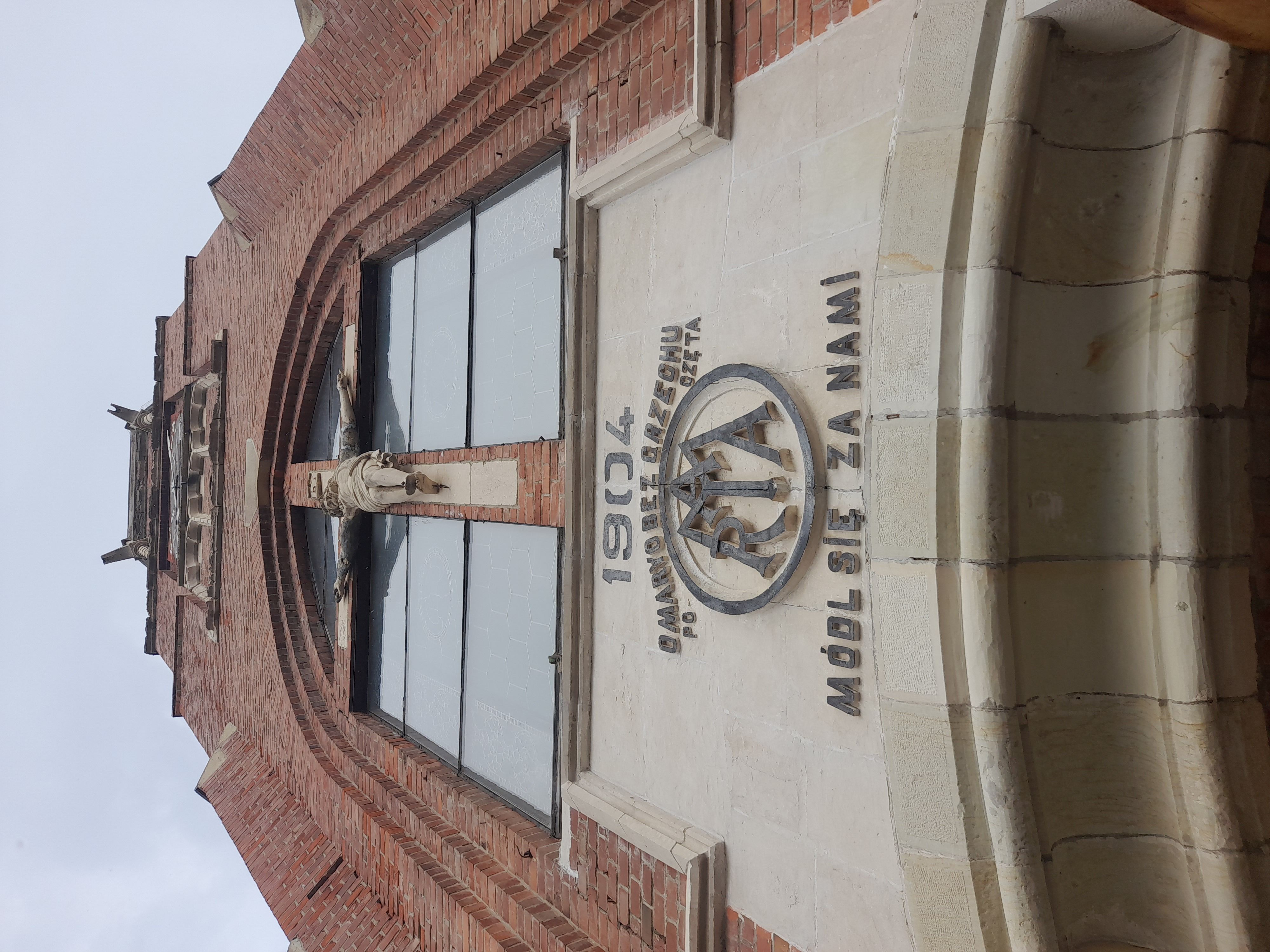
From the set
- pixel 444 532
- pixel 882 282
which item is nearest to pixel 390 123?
pixel 444 532

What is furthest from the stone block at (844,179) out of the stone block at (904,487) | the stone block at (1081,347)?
the stone block at (904,487)

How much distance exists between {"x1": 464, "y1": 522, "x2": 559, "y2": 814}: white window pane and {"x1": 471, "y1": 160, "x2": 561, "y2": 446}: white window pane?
81 cm

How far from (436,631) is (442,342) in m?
2.60

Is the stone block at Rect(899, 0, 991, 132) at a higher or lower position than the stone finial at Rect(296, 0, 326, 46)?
lower

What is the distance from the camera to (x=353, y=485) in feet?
27.6

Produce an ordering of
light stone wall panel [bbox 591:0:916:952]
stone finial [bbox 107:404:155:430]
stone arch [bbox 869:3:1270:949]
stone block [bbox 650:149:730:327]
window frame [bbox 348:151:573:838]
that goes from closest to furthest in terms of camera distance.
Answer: stone arch [bbox 869:3:1270:949] → light stone wall panel [bbox 591:0:916:952] → stone block [bbox 650:149:730:327] → window frame [bbox 348:151:573:838] → stone finial [bbox 107:404:155:430]

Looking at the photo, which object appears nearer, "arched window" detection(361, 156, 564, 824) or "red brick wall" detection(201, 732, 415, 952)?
"arched window" detection(361, 156, 564, 824)

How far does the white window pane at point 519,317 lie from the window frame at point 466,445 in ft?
0.20

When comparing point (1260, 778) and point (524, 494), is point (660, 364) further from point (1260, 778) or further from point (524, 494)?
point (1260, 778)

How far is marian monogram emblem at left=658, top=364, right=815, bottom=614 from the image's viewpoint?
379 centimetres

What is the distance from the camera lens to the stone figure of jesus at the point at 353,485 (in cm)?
775

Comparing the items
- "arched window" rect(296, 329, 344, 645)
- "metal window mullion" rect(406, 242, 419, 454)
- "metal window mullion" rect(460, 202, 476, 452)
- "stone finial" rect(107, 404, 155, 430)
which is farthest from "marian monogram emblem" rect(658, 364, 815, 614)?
"stone finial" rect(107, 404, 155, 430)

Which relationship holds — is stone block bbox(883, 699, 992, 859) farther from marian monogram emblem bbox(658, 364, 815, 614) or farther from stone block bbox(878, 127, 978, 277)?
stone block bbox(878, 127, 978, 277)

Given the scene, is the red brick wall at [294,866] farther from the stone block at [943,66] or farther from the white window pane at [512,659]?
the stone block at [943,66]
